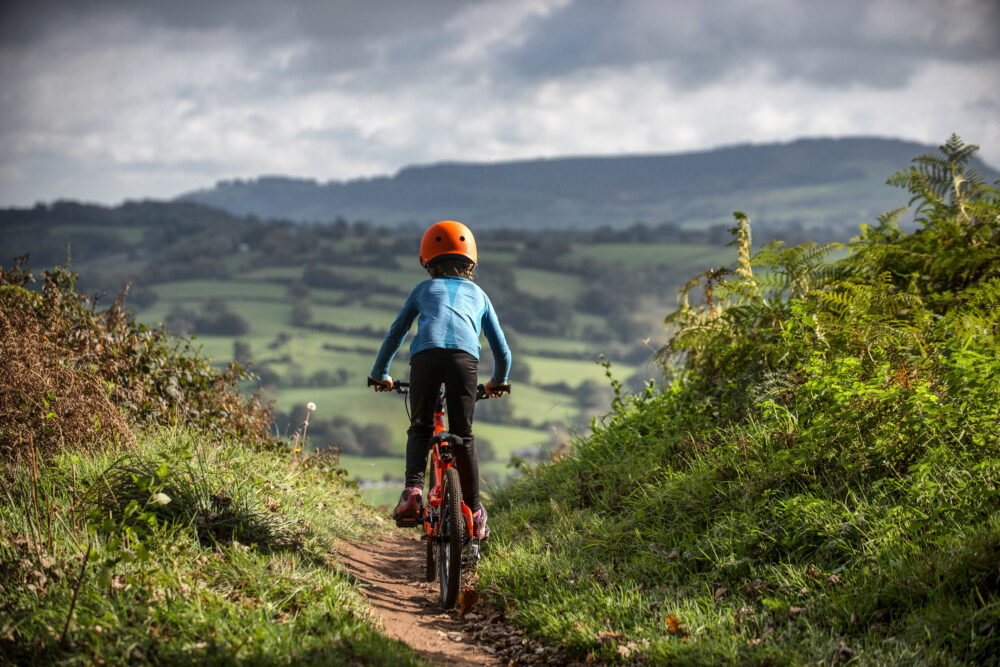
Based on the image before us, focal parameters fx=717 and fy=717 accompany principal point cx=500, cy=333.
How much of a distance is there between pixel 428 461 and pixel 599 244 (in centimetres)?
13898

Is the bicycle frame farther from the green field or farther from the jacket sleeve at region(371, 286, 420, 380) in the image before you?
the green field

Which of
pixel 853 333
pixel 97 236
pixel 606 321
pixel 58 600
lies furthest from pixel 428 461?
pixel 97 236

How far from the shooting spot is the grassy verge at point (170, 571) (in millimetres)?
3490

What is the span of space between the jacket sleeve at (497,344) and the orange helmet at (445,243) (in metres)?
0.46

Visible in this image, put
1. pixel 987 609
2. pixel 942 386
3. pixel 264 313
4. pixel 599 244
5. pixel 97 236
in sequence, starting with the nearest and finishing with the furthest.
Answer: pixel 987 609
pixel 942 386
pixel 264 313
pixel 97 236
pixel 599 244

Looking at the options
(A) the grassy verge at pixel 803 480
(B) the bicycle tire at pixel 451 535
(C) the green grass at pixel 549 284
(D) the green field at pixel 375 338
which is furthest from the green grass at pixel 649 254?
(B) the bicycle tire at pixel 451 535

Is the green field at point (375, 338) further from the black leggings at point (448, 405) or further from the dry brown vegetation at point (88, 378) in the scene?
the black leggings at point (448, 405)

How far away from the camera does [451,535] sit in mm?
5047

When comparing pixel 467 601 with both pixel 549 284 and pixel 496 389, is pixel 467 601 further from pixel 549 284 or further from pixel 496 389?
pixel 549 284

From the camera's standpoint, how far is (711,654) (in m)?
3.73

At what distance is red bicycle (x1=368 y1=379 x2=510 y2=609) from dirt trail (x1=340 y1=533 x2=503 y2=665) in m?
0.23

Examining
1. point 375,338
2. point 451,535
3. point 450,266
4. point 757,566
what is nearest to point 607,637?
point 757,566

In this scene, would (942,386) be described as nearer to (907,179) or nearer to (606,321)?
(907,179)

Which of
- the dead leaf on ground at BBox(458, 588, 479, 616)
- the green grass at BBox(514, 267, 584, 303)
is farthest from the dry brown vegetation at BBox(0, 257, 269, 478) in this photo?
the green grass at BBox(514, 267, 584, 303)
